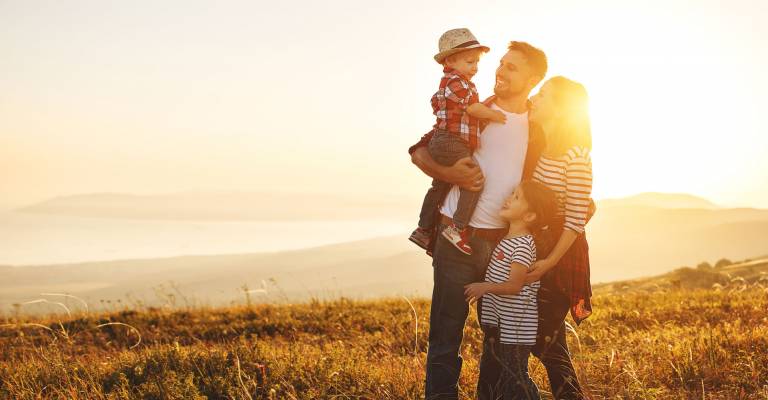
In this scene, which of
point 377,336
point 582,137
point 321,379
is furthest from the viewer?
point 377,336

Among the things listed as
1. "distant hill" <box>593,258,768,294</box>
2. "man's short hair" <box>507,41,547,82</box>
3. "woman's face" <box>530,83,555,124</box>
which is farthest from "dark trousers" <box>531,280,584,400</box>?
"distant hill" <box>593,258,768,294</box>

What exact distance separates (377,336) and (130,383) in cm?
363

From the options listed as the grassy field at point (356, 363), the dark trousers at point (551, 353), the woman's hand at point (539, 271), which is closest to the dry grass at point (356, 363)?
the grassy field at point (356, 363)

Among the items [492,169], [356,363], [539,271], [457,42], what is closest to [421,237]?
[492,169]

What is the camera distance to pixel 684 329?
8.41 m

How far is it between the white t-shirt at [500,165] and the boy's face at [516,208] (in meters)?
0.10

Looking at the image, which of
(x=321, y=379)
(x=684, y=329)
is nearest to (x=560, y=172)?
(x=321, y=379)

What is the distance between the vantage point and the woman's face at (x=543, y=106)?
4.25 m

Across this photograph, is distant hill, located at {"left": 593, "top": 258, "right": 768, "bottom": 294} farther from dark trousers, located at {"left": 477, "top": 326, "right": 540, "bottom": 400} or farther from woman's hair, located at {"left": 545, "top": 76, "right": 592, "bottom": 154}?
woman's hair, located at {"left": 545, "top": 76, "right": 592, "bottom": 154}

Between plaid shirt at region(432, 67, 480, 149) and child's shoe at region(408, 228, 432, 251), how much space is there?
726mm

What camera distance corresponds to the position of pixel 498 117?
423 centimetres

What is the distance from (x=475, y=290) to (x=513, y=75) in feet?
4.55

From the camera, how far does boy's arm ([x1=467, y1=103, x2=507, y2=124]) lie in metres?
4.22

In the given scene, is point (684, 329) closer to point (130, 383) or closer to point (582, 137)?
point (582, 137)
